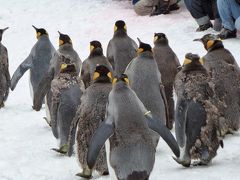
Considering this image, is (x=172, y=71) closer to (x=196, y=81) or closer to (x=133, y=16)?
(x=196, y=81)

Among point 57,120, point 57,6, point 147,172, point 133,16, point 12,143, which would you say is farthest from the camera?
point 57,6

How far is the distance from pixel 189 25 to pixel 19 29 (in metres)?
3.53

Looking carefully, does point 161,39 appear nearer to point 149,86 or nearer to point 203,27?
point 149,86

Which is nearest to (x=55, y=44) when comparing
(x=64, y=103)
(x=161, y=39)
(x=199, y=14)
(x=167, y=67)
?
(x=199, y=14)

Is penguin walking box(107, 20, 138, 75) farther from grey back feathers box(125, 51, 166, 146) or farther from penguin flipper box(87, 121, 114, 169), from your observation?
penguin flipper box(87, 121, 114, 169)

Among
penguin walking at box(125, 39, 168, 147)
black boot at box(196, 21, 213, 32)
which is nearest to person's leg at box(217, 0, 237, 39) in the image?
black boot at box(196, 21, 213, 32)

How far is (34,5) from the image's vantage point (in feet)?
41.4

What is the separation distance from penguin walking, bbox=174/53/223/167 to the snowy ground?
0.36 feet

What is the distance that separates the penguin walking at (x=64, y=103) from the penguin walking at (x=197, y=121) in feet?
2.91

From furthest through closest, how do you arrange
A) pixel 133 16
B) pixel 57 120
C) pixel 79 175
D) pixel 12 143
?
pixel 133 16
pixel 12 143
pixel 57 120
pixel 79 175

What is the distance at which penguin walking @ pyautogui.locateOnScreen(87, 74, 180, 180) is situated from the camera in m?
3.46

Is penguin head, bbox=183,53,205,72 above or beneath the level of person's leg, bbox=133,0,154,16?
above

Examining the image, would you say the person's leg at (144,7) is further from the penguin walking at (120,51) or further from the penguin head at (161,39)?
the penguin head at (161,39)

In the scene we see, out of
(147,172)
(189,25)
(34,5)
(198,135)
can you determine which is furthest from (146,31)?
(147,172)
